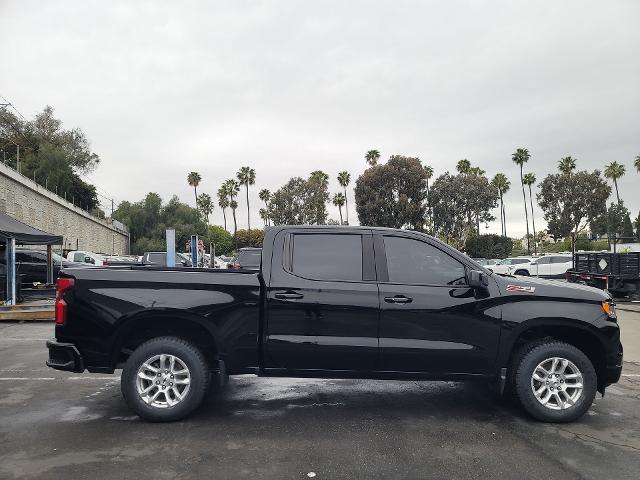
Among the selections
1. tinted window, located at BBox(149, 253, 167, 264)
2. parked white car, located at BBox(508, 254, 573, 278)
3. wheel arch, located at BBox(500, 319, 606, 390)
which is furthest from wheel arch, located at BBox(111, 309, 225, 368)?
parked white car, located at BBox(508, 254, 573, 278)

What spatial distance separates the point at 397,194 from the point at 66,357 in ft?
150

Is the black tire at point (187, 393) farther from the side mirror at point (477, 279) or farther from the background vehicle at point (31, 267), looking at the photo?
the background vehicle at point (31, 267)

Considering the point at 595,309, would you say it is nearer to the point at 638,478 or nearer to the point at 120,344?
the point at 638,478

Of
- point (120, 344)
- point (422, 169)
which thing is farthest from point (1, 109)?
point (120, 344)

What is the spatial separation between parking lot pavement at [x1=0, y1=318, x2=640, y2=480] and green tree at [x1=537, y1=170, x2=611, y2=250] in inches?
2527

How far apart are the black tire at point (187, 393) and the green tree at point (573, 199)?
216ft

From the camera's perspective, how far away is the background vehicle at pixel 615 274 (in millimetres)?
16578

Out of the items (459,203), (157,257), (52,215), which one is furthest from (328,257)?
(459,203)

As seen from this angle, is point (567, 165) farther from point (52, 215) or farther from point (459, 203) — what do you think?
point (52, 215)

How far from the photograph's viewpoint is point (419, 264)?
5137 mm

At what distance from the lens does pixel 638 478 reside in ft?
12.2

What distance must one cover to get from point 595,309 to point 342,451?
2.85m

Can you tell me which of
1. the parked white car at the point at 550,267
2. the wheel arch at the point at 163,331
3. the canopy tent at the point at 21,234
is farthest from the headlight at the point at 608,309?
the parked white car at the point at 550,267

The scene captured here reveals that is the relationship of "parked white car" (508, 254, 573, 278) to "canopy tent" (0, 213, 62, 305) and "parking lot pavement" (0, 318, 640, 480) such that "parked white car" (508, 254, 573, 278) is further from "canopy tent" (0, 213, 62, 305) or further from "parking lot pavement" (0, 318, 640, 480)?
"parking lot pavement" (0, 318, 640, 480)
